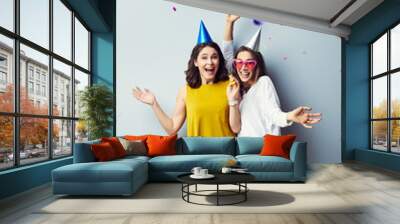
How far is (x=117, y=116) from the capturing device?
23.2 feet

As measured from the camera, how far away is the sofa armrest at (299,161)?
18.8 feet

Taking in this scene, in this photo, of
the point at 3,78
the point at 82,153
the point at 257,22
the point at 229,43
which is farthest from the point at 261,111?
the point at 3,78

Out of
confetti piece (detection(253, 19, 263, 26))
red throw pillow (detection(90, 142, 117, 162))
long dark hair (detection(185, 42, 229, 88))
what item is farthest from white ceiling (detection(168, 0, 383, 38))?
red throw pillow (detection(90, 142, 117, 162))

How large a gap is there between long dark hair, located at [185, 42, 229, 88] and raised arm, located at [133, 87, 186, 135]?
22 cm

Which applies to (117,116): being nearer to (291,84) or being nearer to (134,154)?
(134,154)

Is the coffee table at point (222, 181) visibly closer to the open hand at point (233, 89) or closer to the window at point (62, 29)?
the open hand at point (233, 89)

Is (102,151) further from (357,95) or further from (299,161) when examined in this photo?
(357,95)

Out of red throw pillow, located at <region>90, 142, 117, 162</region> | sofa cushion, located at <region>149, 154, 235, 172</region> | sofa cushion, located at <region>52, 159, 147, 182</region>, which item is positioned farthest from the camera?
sofa cushion, located at <region>149, 154, 235, 172</region>

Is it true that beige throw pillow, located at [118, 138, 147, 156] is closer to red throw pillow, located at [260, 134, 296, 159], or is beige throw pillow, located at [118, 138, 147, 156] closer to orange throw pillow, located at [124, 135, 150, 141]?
orange throw pillow, located at [124, 135, 150, 141]

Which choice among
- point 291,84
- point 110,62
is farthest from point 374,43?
point 110,62

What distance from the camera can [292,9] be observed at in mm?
6871

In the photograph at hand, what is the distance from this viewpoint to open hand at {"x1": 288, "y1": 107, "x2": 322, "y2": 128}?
7.07m

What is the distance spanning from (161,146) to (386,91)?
526cm

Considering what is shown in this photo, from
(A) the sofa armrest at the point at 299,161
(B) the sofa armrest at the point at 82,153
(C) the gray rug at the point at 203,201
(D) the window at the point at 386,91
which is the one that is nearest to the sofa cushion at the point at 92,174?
(C) the gray rug at the point at 203,201
